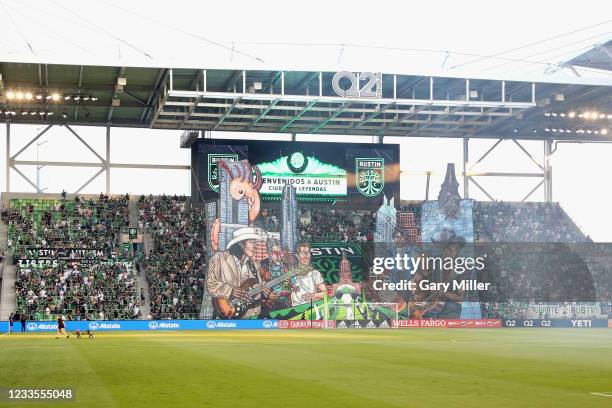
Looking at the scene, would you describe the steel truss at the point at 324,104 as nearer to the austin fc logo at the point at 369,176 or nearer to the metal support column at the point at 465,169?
the austin fc logo at the point at 369,176

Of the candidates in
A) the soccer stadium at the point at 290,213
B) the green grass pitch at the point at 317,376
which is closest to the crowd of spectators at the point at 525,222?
the soccer stadium at the point at 290,213

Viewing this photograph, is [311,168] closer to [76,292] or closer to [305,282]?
[305,282]

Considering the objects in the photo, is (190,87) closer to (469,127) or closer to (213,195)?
(213,195)

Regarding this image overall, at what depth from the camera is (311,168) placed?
243ft

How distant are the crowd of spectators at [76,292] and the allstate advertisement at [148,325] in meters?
1.94

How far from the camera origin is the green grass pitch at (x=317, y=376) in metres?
16.1

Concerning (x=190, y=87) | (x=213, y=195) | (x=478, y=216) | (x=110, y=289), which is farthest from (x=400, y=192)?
(x=110, y=289)

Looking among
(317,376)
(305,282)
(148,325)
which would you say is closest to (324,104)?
(305,282)

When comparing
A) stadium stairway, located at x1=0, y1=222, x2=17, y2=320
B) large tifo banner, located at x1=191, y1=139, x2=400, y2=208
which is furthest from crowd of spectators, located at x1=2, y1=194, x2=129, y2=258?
large tifo banner, located at x1=191, y1=139, x2=400, y2=208

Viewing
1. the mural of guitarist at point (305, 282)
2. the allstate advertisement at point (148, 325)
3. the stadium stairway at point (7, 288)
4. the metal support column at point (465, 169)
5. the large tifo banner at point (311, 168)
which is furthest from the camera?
the metal support column at point (465, 169)

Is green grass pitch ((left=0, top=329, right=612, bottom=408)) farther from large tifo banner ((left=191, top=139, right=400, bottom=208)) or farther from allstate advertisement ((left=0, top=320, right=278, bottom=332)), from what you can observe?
large tifo banner ((left=191, top=139, right=400, bottom=208))

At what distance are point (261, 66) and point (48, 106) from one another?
62.2 ft

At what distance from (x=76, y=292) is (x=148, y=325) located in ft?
19.2

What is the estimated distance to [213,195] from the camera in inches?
2847
